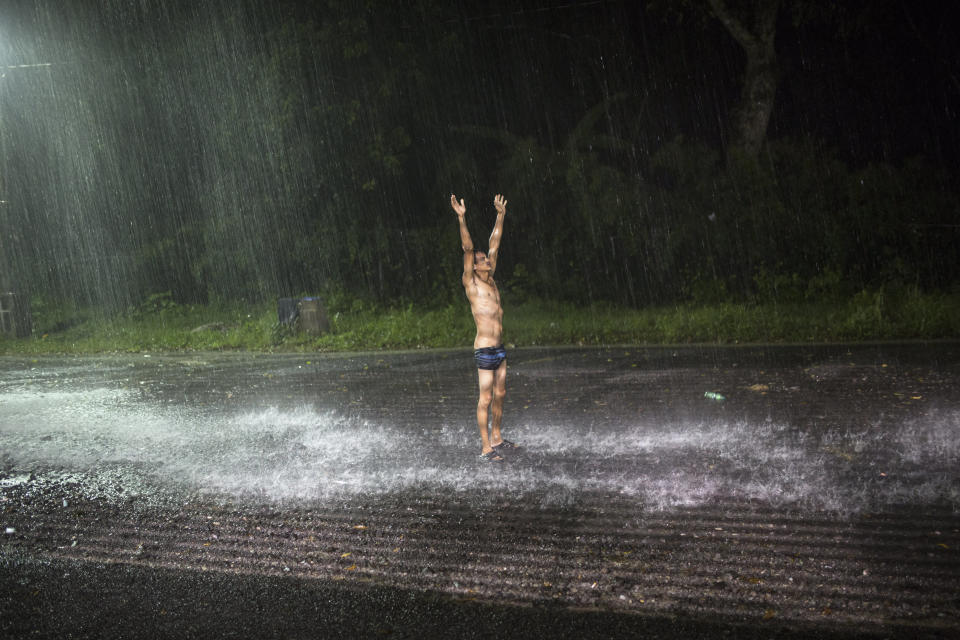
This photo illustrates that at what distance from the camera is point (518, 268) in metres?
21.2

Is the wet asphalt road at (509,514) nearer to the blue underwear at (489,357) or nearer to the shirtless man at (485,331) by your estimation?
the shirtless man at (485,331)

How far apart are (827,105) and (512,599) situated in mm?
20973

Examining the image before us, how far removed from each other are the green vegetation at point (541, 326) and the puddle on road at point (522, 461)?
A: 21.9ft

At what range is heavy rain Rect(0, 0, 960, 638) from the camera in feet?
14.7

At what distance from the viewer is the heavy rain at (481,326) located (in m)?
4.48

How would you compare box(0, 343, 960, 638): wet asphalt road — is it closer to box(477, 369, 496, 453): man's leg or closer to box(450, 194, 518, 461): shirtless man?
box(477, 369, 496, 453): man's leg

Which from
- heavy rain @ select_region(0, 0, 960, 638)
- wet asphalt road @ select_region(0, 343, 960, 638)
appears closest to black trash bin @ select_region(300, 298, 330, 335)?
heavy rain @ select_region(0, 0, 960, 638)

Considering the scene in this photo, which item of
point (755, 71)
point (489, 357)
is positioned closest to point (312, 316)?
point (489, 357)

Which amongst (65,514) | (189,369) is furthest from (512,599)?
(189,369)

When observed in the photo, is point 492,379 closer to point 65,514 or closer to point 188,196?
point 65,514

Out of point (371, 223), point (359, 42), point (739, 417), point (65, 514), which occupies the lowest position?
point (739, 417)

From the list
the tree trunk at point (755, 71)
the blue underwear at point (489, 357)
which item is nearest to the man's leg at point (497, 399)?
the blue underwear at point (489, 357)

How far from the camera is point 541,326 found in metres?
17.0

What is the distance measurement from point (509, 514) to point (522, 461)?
137cm
